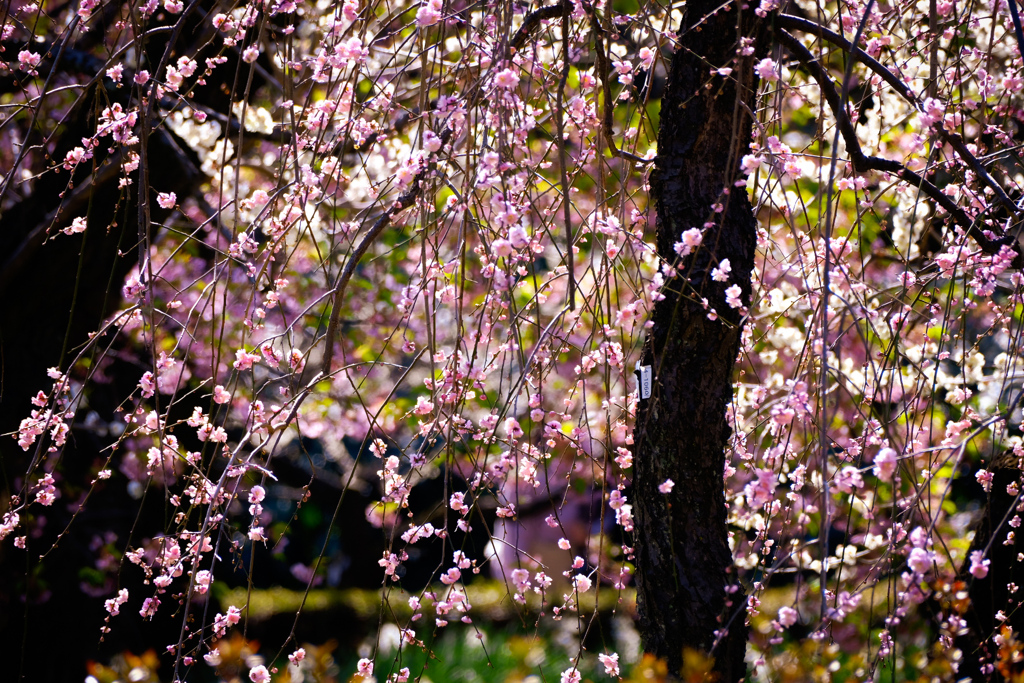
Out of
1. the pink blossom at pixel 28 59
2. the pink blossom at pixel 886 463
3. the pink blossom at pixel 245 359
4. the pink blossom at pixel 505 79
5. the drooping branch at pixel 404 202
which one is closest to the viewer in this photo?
the pink blossom at pixel 886 463

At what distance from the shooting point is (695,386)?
5.33 ft

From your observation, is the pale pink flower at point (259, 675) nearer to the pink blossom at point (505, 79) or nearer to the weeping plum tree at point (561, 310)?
the weeping plum tree at point (561, 310)

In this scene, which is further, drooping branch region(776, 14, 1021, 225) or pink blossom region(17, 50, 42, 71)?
pink blossom region(17, 50, 42, 71)

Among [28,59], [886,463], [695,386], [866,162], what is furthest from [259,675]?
[866,162]

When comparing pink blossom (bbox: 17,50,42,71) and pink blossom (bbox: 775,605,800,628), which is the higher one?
pink blossom (bbox: 17,50,42,71)

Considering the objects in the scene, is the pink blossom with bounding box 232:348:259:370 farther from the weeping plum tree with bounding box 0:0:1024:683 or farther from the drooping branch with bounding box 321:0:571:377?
the drooping branch with bounding box 321:0:571:377

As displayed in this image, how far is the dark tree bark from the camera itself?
5.23 ft

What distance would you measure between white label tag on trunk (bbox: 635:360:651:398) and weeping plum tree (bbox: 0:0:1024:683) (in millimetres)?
35

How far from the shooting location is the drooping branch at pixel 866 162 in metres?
1.55

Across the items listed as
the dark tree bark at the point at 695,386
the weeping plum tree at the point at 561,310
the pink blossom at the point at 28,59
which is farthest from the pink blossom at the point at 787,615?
the pink blossom at the point at 28,59

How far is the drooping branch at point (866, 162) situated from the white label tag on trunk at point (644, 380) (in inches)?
23.6

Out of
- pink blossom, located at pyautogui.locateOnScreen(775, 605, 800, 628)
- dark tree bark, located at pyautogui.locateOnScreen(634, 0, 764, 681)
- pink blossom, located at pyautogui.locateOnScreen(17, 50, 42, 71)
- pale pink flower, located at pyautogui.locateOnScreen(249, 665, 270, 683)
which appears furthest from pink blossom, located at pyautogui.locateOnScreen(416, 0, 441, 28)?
Result: pale pink flower, located at pyautogui.locateOnScreen(249, 665, 270, 683)

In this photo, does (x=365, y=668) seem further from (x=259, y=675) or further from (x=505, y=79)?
(x=505, y=79)

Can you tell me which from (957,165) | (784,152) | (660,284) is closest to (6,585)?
(660,284)
